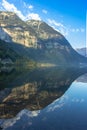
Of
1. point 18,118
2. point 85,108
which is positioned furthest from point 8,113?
point 85,108

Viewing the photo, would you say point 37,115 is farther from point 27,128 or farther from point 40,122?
point 27,128

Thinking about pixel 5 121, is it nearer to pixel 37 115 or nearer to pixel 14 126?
pixel 14 126

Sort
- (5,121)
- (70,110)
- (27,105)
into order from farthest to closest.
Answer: (27,105)
(70,110)
(5,121)

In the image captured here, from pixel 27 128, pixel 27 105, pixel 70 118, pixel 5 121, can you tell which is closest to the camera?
pixel 27 128

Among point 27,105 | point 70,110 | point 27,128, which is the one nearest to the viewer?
point 27,128

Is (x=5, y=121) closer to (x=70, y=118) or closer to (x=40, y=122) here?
(x=40, y=122)

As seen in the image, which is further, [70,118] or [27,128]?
[70,118]

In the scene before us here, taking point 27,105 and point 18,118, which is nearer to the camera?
point 18,118

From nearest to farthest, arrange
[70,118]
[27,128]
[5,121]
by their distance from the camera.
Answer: [27,128] → [5,121] → [70,118]

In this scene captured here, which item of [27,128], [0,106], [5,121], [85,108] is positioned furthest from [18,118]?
[85,108]
